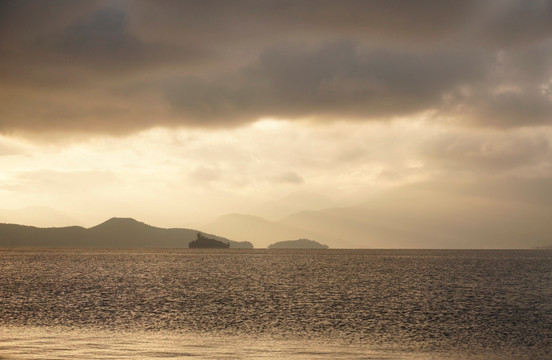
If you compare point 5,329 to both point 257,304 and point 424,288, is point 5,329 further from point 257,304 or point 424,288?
point 424,288

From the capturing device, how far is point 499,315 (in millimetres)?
65875

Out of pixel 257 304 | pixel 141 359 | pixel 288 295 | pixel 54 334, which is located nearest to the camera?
pixel 141 359

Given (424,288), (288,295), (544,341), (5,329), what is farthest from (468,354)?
(424,288)

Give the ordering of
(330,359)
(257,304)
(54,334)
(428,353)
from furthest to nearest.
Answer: (257,304) → (54,334) → (428,353) → (330,359)

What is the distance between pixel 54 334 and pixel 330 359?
24.6 meters

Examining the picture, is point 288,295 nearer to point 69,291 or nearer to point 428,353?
point 69,291

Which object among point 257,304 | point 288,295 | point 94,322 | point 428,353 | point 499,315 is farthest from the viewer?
point 288,295

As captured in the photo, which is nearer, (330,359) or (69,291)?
(330,359)

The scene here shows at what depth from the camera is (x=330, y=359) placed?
38.0m

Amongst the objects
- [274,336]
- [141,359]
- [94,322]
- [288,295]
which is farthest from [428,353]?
[288,295]

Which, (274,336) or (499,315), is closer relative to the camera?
(274,336)

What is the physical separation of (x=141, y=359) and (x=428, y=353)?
2138 centimetres

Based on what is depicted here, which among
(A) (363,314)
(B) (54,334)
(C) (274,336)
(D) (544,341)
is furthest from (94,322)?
(D) (544,341)

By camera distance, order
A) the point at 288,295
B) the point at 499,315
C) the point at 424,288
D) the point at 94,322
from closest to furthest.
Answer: the point at 94,322 < the point at 499,315 < the point at 288,295 < the point at 424,288
